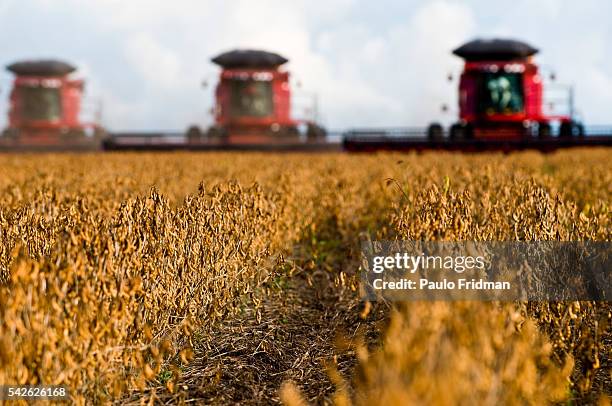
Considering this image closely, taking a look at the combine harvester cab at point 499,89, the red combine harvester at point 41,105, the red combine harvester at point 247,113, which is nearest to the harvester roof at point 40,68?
the red combine harvester at point 41,105

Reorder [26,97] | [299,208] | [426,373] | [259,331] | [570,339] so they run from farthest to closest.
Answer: [26,97] → [299,208] → [259,331] → [570,339] → [426,373]

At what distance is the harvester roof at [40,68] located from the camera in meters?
27.5

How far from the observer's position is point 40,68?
27812 mm

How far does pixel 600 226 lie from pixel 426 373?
2.82m

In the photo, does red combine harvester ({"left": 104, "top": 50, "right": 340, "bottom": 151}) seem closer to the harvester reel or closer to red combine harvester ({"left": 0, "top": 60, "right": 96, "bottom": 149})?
red combine harvester ({"left": 0, "top": 60, "right": 96, "bottom": 149})

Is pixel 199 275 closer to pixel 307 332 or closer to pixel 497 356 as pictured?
pixel 307 332

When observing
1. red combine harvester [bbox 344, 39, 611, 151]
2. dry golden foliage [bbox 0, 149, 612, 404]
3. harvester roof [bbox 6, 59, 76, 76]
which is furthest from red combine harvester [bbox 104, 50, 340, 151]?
dry golden foliage [bbox 0, 149, 612, 404]

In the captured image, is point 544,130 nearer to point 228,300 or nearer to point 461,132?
point 461,132

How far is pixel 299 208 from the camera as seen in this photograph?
6793 millimetres

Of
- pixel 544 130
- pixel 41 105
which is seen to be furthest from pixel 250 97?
pixel 544 130

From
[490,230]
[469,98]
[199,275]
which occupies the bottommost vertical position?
[199,275]

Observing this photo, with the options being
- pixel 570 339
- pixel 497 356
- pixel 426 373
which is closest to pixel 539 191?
pixel 570 339

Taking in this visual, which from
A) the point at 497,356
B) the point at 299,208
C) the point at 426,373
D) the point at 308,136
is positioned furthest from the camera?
the point at 308,136

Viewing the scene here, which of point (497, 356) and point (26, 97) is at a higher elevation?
point (26, 97)
